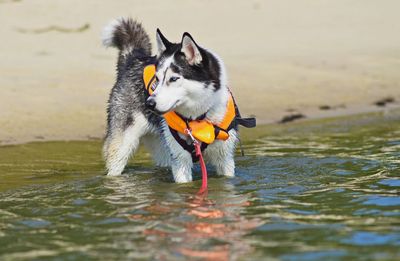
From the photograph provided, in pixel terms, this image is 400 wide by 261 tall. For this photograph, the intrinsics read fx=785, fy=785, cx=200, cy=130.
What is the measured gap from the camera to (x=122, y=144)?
7703 mm

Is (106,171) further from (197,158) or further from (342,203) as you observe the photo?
(342,203)

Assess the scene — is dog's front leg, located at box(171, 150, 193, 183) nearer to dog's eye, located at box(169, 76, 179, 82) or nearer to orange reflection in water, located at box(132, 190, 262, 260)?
orange reflection in water, located at box(132, 190, 262, 260)

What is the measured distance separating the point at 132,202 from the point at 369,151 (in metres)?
3.35

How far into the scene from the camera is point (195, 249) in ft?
16.3

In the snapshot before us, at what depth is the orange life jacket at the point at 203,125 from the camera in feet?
22.2

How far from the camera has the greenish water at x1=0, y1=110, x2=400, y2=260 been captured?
5.02 metres

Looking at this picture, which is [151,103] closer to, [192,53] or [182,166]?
[192,53]

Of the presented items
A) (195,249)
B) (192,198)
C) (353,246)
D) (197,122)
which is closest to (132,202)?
(192,198)

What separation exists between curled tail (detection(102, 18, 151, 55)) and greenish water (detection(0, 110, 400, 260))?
1287 millimetres

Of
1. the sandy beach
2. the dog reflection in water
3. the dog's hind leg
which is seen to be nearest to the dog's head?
the dog reflection in water

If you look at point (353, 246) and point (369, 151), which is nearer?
point (353, 246)

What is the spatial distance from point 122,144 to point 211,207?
5.95ft

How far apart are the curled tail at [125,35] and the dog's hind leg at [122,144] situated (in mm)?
963

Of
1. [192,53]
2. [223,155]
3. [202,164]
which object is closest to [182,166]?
[202,164]
